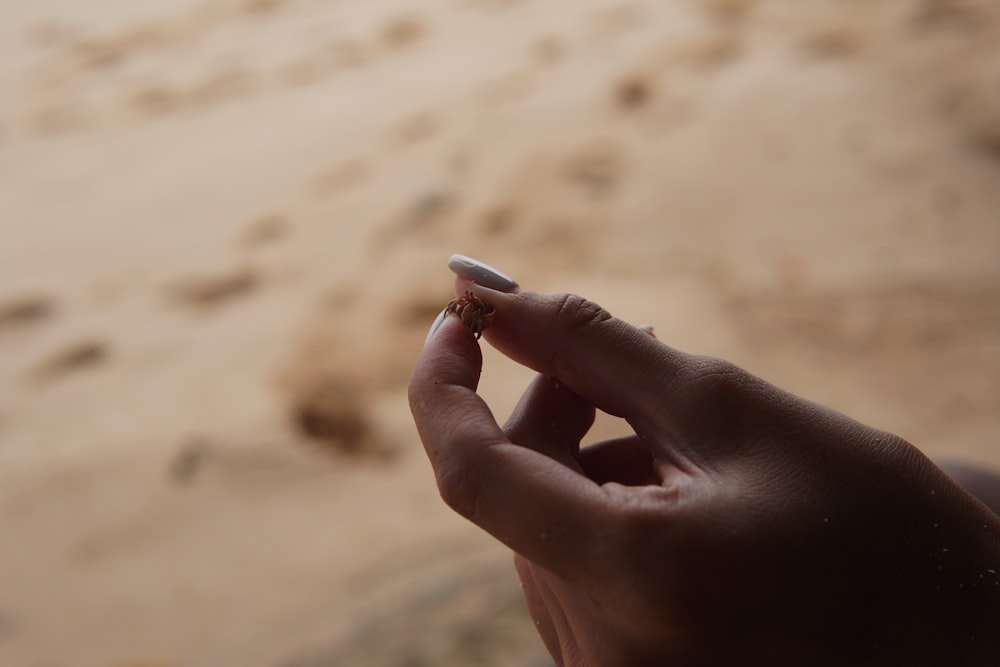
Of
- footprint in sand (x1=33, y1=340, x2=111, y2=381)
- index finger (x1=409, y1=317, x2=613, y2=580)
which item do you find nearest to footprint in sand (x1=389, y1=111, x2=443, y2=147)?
footprint in sand (x1=33, y1=340, x2=111, y2=381)

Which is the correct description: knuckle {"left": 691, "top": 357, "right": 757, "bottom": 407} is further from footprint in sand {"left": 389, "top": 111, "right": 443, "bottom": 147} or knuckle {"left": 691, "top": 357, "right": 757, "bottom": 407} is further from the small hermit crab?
footprint in sand {"left": 389, "top": 111, "right": 443, "bottom": 147}

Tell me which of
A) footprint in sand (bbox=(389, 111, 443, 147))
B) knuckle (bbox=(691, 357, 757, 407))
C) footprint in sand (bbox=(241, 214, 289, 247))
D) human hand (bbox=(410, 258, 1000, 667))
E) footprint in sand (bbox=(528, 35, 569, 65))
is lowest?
human hand (bbox=(410, 258, 1000, 667))

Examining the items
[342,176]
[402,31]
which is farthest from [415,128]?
[402,31]

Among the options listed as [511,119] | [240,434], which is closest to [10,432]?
[240,434]

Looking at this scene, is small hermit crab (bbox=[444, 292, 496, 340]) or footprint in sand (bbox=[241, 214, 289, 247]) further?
footprint in sand (bbox=[241, 214, 289, 247])

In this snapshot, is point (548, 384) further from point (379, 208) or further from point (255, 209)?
point (255, 209)

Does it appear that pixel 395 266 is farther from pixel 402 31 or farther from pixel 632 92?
pixel 402 31

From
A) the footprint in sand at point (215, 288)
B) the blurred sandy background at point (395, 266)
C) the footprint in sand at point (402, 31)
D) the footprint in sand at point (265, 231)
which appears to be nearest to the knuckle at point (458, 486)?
the blurred sandy background at point (395, 266)

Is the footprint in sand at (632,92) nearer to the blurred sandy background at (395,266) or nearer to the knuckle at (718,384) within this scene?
the blurred sandy background at (395,266)
